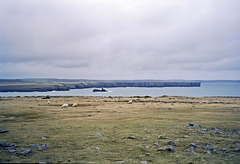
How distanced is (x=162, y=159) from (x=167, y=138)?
328 centimetres

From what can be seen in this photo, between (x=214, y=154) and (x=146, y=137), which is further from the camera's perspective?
(x=146, y=137)

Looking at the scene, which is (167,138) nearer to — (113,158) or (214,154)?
(214,154)

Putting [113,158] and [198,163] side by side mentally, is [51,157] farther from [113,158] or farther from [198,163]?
[198,163]

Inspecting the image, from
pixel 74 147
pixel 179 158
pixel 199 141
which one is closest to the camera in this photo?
pixel 179 158

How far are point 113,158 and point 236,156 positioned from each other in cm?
510

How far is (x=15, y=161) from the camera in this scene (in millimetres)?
6219

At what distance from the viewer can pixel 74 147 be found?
28.5 feet

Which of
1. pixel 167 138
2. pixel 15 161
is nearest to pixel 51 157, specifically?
pixel 15 161

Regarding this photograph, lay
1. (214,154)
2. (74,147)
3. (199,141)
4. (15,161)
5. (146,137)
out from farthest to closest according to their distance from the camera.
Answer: (146,137)
(199,141)
(74,147)
(214,154)
(15,161)

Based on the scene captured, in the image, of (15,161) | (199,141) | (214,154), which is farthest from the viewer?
(199,141)

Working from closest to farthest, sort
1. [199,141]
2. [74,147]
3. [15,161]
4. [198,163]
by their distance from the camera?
[15,161] → [198,163] → [74,147] → [199,141]

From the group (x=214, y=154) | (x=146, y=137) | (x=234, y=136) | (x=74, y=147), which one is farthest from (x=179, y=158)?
(x=234, y=136)

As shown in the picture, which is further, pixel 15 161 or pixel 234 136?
pixel 234 136

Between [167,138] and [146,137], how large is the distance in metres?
1.17
